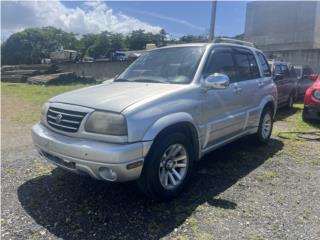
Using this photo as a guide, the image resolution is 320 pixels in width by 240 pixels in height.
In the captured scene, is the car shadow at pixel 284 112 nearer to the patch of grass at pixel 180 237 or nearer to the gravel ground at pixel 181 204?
the gravel ground at pixel 181 204

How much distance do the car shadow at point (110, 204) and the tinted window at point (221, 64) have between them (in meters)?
1.45

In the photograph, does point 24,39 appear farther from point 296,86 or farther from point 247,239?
point 247,239

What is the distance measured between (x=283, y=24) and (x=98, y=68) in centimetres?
2316

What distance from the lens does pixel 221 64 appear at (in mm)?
4637

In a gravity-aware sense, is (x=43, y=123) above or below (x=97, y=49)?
below

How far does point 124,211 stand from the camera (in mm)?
3473

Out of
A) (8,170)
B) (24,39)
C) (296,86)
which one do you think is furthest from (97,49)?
(8,170)

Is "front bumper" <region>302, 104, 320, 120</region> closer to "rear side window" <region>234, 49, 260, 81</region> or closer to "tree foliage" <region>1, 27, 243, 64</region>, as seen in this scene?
"rear side window" <region>234, 49, 260, 81</region>

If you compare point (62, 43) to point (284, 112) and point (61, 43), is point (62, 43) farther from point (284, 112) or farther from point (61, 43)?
point (284, 112)

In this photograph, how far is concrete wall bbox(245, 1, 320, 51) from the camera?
34.8 metres

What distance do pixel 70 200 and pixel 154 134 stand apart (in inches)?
52.7

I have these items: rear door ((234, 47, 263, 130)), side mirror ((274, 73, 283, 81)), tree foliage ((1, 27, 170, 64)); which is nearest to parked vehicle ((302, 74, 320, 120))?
side mirror ((274, 73, 283, 81))

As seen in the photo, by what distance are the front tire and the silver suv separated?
0.01 meters

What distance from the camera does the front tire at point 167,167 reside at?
11.0 feet
